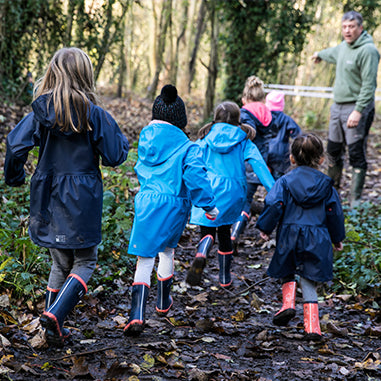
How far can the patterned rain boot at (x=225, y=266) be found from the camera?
4.84 meters

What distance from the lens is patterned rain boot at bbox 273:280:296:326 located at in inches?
153

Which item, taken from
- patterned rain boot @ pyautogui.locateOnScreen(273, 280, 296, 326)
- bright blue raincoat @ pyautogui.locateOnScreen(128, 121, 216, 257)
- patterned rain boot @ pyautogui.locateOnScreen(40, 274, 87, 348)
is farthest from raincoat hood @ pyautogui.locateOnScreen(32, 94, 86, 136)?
patterned rain boot @ pyautogui.locateOnScreen(273, 280, 296, 326)

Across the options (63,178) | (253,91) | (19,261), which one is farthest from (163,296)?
(253,91)

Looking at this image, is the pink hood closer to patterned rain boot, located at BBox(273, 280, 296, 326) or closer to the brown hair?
the brown hair

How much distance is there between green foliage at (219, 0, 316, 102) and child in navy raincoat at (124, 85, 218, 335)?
7.45 metres

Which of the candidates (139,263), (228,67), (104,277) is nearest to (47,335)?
(139,263)

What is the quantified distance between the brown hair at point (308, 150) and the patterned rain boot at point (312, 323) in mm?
1210

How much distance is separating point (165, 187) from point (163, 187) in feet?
0.05

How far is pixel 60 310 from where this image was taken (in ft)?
10.3

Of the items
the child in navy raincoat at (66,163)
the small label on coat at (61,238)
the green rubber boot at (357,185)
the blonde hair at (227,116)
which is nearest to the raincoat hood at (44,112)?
the child in navy raincoat at (66,163)

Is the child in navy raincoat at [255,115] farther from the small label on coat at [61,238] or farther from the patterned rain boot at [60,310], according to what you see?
the small label on coat at [61,238]

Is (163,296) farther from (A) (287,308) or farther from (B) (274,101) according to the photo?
(B) (274,101)

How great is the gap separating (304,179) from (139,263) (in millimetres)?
1553

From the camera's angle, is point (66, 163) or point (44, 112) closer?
point (44, 112)
